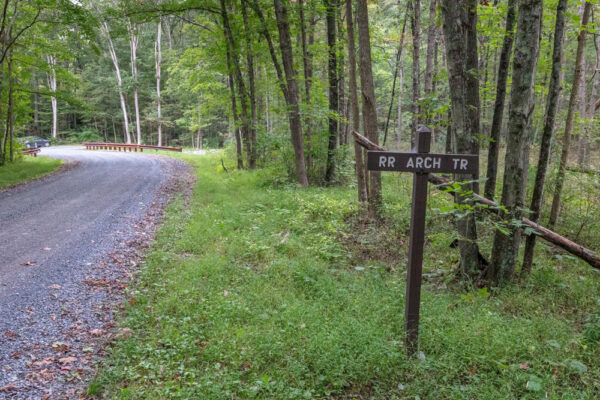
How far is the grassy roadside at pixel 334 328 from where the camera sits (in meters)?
3.39

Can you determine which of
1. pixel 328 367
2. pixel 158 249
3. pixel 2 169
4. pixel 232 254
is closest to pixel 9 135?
pixel 2 169

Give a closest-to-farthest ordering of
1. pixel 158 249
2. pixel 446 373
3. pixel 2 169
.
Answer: pixel 446 373 → pixel 158 249 → pixel 2 169

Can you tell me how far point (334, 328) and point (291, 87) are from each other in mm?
9003

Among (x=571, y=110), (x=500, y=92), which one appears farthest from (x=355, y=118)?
(x=571, y=110)

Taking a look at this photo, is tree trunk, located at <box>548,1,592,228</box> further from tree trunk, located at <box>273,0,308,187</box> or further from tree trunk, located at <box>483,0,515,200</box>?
tree trunk, located at <box>273,0,308,187</box>

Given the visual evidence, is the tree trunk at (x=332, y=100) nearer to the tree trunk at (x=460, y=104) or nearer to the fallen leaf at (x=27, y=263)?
the tree trunk at (x=460, y=104)

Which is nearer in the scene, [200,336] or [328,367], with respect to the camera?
[328,367]

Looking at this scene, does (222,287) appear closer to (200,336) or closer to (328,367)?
(200,336)

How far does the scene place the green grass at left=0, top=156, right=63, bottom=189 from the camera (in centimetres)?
1318

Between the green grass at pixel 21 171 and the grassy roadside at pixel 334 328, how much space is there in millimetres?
9870

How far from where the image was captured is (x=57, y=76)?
16203 millimetres

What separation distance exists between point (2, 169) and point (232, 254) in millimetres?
13538

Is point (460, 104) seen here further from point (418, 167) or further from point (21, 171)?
point (21, 171)

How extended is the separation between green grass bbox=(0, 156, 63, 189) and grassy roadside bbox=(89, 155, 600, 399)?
9.87 metres
